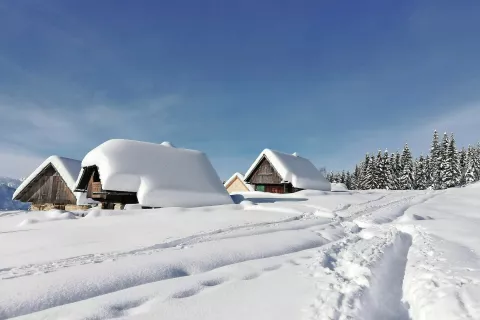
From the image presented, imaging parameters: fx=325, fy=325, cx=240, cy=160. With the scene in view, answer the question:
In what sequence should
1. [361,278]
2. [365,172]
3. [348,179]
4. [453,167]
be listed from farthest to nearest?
[348,179], [365,172], [453,167], [361,278]

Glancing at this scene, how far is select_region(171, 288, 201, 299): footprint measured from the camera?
428cm

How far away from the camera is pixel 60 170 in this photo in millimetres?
26266

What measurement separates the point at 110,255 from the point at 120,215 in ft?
23.9

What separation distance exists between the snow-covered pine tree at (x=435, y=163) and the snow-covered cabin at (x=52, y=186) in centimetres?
5190

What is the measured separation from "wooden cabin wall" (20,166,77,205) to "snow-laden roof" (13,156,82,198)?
49 cm

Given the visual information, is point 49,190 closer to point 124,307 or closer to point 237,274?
point 237,274

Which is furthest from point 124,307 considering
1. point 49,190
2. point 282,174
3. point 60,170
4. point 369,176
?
point 369,176

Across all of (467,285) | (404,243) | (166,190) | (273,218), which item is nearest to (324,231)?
(404,243)

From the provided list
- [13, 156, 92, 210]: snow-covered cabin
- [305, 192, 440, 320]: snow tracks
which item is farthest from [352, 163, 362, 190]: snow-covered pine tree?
[305, 192, 440, 320]: snow tracks

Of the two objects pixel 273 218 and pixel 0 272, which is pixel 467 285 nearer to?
pixel 0 272

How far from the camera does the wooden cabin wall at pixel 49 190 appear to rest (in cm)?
2634

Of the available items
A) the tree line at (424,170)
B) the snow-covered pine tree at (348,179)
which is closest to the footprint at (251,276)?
the tree line at (424,170)

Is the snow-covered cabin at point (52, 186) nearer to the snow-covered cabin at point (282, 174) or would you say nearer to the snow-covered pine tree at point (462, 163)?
the snow-covered cabin at point (282, 174)

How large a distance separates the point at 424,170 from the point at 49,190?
5559 centimetres
